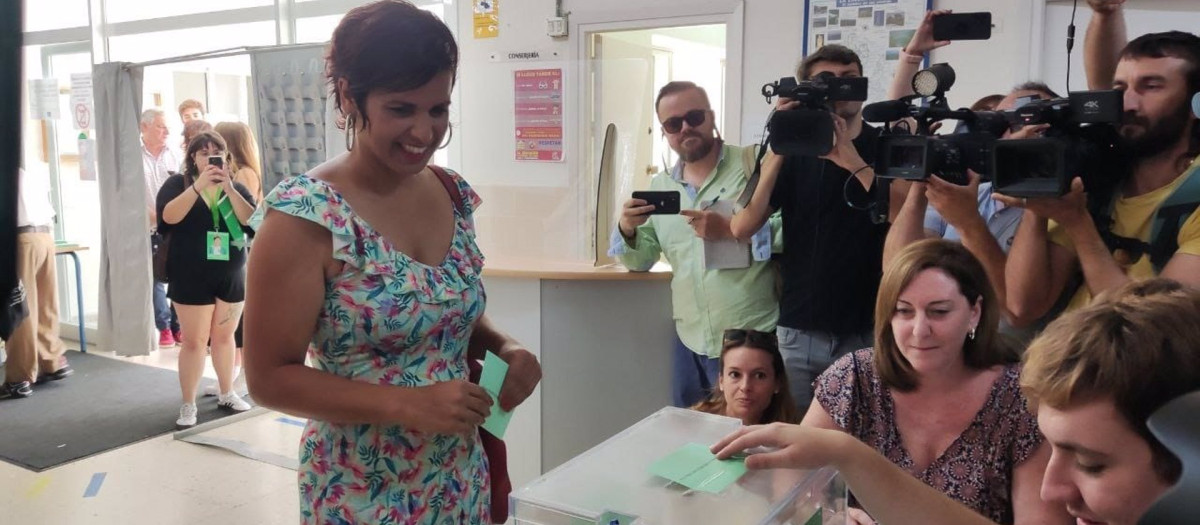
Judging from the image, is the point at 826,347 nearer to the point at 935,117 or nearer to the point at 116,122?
the point at 935,117

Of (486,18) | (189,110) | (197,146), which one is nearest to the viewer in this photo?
(197,146)

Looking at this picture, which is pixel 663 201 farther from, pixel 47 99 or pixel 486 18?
pixel 47 99

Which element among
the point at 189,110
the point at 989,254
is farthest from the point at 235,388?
the point at 989,254

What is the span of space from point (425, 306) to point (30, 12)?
0.83 meters

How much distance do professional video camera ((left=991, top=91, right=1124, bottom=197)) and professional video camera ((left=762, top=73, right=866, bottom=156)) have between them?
0.40 meters

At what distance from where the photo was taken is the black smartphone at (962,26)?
1.99m

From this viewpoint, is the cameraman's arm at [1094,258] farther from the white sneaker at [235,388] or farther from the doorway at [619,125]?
the white sneaker at [235,388]

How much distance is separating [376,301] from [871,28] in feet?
9.75

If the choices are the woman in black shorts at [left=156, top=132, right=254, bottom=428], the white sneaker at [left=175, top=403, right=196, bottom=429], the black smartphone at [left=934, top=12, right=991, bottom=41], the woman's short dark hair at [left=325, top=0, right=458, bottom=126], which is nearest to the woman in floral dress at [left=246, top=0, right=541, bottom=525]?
the woman's short dark hair at [left=325, top=0, right=458, bottom=126]

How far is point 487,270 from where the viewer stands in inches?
111

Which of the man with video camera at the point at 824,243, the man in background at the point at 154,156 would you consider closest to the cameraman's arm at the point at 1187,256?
the man with video camera at the point at 824,243

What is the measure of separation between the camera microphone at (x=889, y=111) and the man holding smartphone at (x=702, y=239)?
55 centimetres

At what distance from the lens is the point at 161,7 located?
5.31 meters

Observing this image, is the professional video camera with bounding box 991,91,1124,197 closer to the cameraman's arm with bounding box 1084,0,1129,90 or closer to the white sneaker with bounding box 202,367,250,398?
the cameraman's arm with bounding box 1084,0,1129,90
